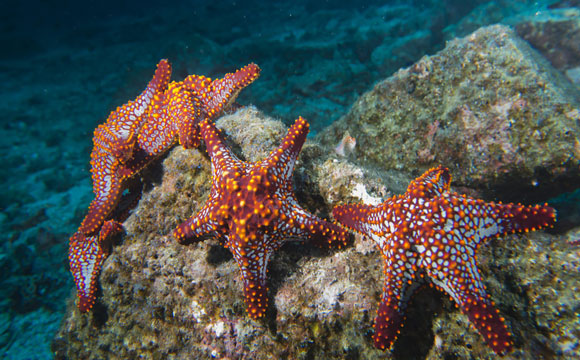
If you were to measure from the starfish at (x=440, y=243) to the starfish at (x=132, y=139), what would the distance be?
331 centimetres

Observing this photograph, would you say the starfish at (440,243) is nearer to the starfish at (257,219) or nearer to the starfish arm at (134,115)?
the starfish at (257,219)

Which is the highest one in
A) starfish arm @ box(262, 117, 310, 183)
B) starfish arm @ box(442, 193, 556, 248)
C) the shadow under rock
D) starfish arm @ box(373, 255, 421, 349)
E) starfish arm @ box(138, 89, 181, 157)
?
starfish arm @ box(138, 89, 181, 157)

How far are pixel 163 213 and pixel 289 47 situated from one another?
1922cm

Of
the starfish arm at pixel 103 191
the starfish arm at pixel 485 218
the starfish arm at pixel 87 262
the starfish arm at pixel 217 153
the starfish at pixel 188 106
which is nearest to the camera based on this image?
the starfish arm at pixel 485 218

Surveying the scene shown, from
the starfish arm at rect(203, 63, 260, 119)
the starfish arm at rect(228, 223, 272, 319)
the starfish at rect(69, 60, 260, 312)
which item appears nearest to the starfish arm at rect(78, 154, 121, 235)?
the starfish at rect(69, 60, 260, 312)

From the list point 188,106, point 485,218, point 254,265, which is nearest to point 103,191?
point 188,106

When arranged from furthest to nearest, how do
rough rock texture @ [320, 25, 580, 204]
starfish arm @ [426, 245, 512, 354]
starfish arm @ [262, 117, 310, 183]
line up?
1. rough rock texture @ [320, 25, 580, 204]
2. starfish arm @ [262, 117, 310, 183]
3. starfish arm @ [426, 245, 512, 354]

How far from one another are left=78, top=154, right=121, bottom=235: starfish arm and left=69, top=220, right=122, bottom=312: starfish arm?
0.75 ft

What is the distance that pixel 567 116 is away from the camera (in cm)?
498

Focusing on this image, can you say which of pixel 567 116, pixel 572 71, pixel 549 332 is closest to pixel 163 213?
pixel 549 332

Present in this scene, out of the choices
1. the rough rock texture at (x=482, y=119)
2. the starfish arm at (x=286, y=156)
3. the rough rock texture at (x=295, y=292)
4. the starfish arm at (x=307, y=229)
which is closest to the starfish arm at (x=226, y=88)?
the rough rock texture at (x=295, y=292)

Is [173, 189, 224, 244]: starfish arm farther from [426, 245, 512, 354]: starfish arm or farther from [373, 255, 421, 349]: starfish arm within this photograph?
[426, 245, 512, 354]: starfish arm

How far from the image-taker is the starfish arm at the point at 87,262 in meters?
4.71

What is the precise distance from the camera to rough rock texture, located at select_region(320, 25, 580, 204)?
5090 millimetres
